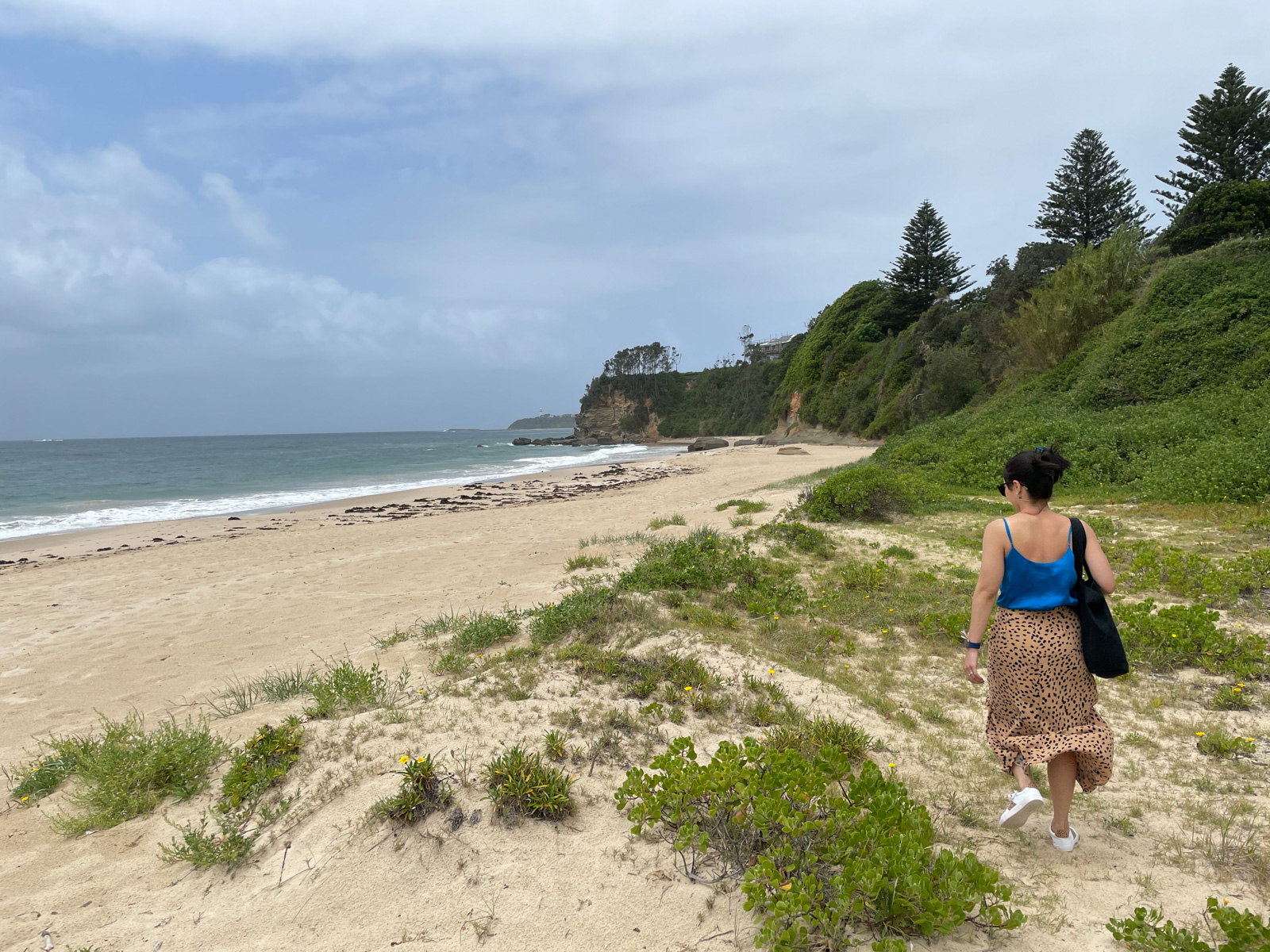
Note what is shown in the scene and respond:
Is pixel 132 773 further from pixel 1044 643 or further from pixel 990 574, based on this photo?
pixel 1044 643

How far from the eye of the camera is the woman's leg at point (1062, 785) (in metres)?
2.72

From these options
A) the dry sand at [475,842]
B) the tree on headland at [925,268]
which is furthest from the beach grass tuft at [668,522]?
the tree on headland at [925,268]

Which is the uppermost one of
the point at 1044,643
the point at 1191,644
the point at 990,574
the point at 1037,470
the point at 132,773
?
the point at 1037,470

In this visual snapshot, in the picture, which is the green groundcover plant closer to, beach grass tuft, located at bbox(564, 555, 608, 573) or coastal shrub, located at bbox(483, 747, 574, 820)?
beach grass tuft, located at bbox(564, 555, 608, 573)

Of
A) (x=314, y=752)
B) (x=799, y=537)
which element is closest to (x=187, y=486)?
(x=799, y=537)

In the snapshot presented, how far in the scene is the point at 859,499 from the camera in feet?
33.3

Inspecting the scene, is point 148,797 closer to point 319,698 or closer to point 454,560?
point 319,698

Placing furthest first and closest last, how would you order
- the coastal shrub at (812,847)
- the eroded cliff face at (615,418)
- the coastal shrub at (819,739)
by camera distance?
the eroded cliff face at (615,418) → the coastal shrub at (819,739) → the coastal shrub at (812,847)

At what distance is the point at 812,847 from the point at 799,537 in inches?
229

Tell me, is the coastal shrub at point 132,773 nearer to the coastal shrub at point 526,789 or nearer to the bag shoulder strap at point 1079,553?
the coastal shrub at point 526,789

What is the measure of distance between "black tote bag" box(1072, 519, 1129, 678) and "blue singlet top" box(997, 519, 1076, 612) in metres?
0.03

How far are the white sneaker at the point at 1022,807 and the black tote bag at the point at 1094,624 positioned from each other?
60cm

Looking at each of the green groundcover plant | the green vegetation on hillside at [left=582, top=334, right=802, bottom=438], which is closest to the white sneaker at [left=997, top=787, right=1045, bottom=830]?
the green groundcover plant

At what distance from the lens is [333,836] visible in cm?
293
